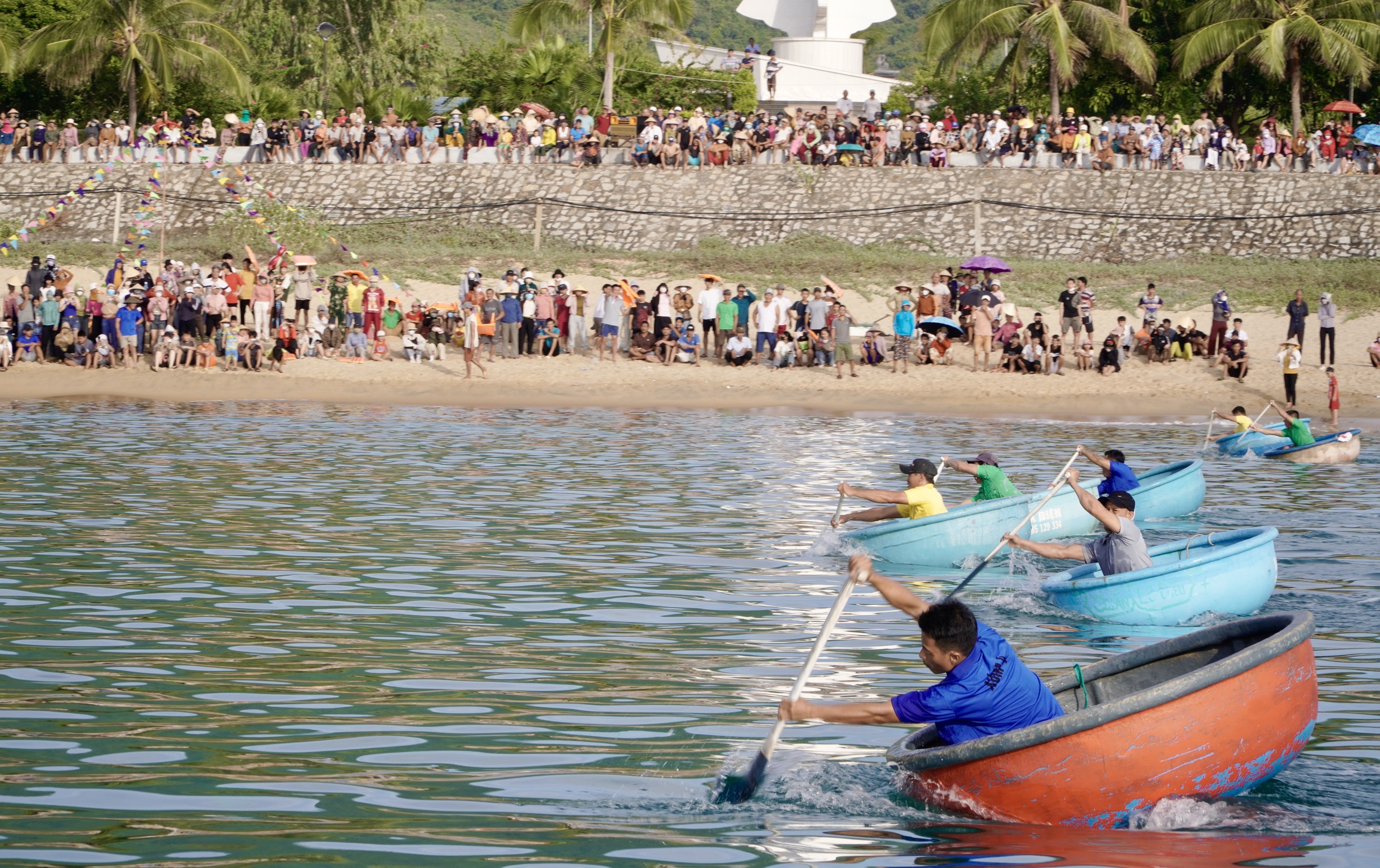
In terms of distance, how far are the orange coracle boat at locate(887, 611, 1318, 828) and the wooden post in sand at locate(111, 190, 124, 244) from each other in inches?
1551

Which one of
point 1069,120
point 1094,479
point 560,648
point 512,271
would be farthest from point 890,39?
point 560,648

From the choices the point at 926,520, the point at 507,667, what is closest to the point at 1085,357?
the point at 926,520

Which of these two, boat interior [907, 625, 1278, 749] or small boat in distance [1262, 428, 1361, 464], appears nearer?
boat interior [907, 625, 1278, 749]

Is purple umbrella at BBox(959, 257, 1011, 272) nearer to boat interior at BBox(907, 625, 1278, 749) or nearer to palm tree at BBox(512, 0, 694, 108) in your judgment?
palm tree at BBox(512, 0, 694, 108)

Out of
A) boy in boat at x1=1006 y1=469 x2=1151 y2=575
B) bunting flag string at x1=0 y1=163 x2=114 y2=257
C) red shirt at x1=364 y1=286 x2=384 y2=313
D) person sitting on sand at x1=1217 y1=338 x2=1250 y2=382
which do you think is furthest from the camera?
bunting flag string at x1=0 y1=163 x2=114 y2=257

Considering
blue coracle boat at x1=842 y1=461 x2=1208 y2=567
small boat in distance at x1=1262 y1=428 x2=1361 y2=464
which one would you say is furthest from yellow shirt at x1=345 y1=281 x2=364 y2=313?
blue coracle boat at x1=842 y1=461 x2=1208 y2=567

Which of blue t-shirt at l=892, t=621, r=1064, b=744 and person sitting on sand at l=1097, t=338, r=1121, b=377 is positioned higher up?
person sitting on sand at l=1097, t=338, r=1121, b=377

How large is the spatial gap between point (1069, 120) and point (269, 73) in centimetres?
3512

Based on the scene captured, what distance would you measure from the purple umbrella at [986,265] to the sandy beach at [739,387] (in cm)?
220

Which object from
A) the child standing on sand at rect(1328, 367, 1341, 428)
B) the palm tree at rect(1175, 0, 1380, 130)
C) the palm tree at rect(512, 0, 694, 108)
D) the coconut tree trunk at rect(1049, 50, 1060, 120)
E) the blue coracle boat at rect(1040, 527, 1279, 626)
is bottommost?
the blue coracle boat at rect(1040, 527, 1279, 626)

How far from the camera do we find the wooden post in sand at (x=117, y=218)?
43250 mm

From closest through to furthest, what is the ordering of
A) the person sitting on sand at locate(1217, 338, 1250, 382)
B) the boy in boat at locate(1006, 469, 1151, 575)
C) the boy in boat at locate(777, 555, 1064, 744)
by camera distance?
1. the boy in boat at locate(777, 555, 1064, 744)
2. the boy in boat at locate(1006, 469, 1151, 575)
3. the person sitting on sand at locate(1217, 338, 1250, 382)

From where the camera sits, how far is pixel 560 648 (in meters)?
10.9

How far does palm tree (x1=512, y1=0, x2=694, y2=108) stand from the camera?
44281mm
